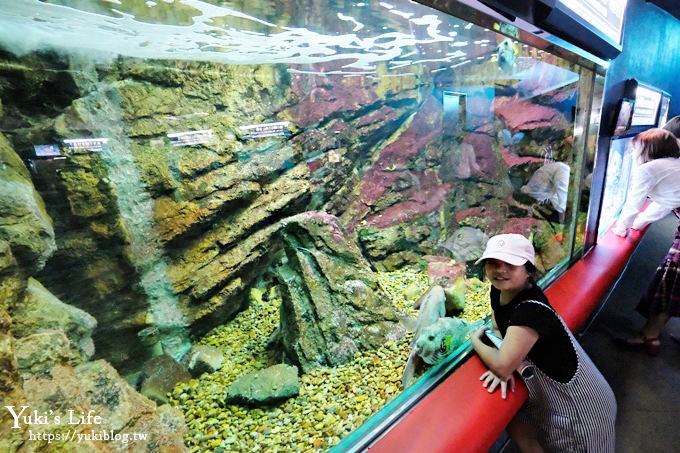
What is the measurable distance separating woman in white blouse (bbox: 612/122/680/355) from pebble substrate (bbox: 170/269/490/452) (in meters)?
2.52

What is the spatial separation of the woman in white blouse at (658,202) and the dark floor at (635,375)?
15cm

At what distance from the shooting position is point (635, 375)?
2.39m

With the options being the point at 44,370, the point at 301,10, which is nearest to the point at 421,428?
the point at 44,370

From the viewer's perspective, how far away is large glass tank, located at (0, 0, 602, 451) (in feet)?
3.45

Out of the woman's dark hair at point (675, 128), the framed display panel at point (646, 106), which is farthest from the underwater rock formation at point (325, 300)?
the woman's dark hair at point (675, 128)

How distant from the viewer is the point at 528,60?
2607mm

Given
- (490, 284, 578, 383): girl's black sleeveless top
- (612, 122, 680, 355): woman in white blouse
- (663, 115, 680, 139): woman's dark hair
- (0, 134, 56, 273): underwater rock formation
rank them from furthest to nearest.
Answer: (663, 115, 680, 139): woman's dark hair → (612, 122, 680, 355): woman in white blouse → (490, 284, 578, 383): girl's black sleeveless top → (0, 134, 56, 273): underwater rock formation

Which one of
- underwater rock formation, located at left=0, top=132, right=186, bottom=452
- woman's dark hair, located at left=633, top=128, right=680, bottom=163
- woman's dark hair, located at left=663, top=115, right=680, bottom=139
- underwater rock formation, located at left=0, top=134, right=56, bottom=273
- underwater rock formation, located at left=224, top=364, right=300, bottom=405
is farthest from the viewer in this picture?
woman's dark hair, located at left=663, top=115, right=680, bottom=139

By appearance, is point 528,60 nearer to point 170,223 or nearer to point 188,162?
point 188,162

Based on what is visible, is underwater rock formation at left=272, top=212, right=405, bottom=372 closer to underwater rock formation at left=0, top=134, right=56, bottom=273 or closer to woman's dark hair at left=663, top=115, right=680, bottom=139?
underwater rock formation at left=0, top=134, right=56, bottom=273

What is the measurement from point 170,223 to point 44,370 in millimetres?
814

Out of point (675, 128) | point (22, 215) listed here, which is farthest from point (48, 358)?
point (675, 128)

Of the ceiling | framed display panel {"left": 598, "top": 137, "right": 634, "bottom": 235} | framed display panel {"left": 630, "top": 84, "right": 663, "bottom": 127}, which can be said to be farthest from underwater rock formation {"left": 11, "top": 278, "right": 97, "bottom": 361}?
the ceiling

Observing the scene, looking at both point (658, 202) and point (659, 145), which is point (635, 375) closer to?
point (658, 202)
